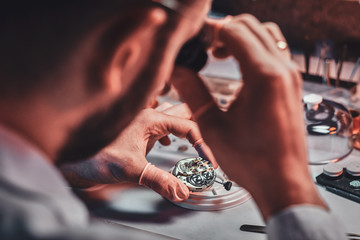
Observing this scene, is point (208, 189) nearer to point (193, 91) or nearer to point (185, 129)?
point (185, 129)

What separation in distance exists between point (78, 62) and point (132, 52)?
6cm

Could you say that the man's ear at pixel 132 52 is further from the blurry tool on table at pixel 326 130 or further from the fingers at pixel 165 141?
the blurry tool on table at pixel 326 130

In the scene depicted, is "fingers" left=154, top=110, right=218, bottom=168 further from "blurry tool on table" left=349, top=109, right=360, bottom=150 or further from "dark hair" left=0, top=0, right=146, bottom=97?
"dark hair" left=0, top=0, right=146, bottom=97

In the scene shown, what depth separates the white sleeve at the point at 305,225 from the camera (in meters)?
0.52

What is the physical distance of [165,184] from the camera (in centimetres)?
80

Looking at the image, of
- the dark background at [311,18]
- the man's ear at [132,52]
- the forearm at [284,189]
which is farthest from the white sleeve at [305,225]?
the dark background at [311,18]

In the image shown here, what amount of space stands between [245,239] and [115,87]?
0.47 m

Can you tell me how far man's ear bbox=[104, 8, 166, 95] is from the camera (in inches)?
15.4

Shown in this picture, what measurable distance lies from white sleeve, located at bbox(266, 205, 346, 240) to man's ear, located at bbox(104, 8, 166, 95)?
307 millimetres

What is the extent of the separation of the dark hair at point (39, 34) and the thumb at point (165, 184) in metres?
0.48

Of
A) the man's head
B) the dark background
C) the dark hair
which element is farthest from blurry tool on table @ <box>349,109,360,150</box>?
the dark hair

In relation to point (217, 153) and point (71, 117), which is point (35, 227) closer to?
point (71, 117)

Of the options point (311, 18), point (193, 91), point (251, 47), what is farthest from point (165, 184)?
point (311, 18)

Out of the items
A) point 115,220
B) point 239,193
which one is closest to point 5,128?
point 115,220
